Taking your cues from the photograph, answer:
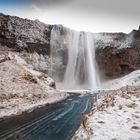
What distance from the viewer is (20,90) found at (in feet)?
127

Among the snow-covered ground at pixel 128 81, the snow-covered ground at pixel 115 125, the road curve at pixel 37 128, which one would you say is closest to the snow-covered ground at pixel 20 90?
the road curve at pixel 37 128

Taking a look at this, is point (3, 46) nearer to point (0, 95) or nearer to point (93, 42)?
point (93, 42)

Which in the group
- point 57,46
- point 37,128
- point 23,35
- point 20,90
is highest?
point 23,35

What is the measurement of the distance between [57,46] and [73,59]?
652 cm

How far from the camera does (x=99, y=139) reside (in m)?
12.3

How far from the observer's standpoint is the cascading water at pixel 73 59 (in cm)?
7569

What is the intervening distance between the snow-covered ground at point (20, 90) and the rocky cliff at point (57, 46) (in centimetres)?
2462

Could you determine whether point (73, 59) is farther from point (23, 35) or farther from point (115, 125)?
point (115, 125)

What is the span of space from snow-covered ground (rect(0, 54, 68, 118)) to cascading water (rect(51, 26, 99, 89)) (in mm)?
22646

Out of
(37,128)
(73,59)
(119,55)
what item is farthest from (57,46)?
(37,128)

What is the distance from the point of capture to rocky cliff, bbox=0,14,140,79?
75438 mm

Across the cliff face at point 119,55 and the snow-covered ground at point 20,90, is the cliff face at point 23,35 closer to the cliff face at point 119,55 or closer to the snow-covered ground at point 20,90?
the cliff face at point 119,55

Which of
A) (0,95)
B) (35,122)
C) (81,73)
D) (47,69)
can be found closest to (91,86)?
(81,73)

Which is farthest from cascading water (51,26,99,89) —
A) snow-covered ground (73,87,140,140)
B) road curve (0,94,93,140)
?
snow-covered ground (73,87,140,140)
